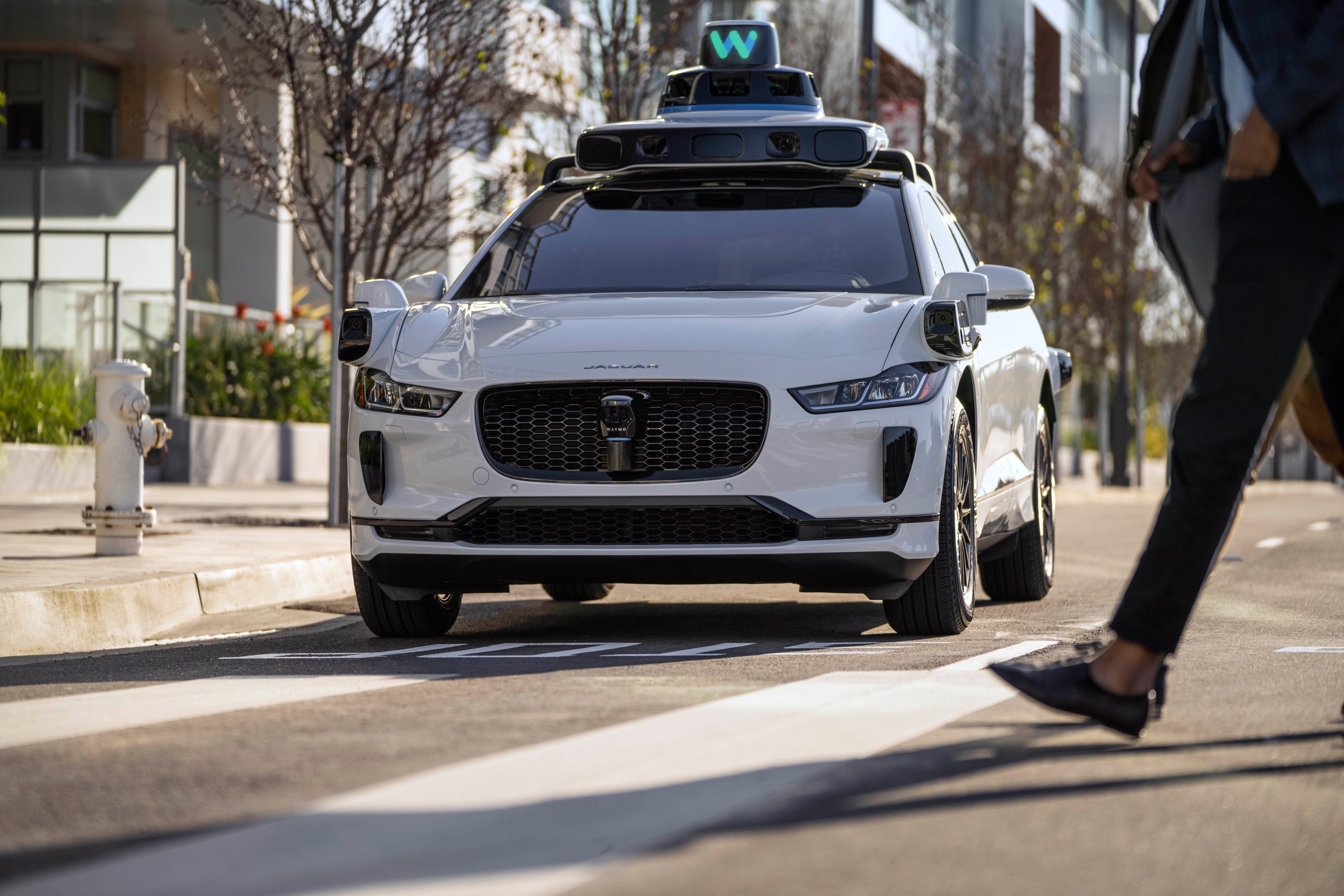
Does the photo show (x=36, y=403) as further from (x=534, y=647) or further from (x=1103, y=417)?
(x=1103, y=417)

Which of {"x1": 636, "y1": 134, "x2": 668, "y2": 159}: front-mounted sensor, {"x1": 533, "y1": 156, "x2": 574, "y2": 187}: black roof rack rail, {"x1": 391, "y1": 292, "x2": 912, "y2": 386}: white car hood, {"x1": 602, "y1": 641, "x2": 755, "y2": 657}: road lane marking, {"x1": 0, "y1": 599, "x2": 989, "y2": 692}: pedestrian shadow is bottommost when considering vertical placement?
{"x1": 0, "y1": 599, "x2": 989, "y2": 692}: pedestrian shadow

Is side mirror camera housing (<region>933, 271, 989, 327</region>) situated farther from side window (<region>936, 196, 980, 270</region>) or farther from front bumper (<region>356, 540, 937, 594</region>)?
side window (<region>936, 196, 980, 270</region>)

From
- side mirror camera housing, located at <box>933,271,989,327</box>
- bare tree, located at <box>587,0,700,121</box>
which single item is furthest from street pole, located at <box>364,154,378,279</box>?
side mirror camera housing, located at <box>933,271,989,327</box>

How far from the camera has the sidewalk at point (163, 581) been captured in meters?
7.32

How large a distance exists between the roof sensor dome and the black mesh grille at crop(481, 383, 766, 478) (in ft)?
15.7

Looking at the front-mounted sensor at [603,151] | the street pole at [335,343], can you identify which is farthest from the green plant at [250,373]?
the front-mounted sensor at [603,151]

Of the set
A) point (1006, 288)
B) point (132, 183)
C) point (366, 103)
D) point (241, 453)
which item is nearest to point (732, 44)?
point (366, 103)

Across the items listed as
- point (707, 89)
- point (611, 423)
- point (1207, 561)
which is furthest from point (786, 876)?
point (707, 89)

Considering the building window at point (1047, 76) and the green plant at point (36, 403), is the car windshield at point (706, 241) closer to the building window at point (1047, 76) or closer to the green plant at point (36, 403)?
the green plant at point (36, 403)

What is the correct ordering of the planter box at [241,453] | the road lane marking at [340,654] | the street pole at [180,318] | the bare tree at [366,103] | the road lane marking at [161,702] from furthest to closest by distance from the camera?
the street pole at [180,318] < the planter box at [241,453] < the bare tree at [366,103] < the road lane marking at [340,654] < the road lane marking at [161,702]

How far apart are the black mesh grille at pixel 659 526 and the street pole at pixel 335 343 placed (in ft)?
21.0

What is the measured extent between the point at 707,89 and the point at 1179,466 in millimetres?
6040

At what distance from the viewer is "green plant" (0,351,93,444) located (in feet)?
53.2

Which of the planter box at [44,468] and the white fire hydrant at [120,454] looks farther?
the planter box at [44,468]
